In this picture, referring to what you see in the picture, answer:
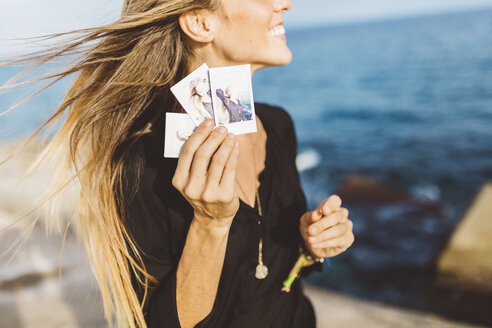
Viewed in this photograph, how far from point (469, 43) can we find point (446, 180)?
161 feet

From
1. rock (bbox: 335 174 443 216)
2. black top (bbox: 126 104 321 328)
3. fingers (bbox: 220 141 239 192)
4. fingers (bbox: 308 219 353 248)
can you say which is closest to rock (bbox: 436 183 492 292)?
rock (bbox: 335 174 443 216)

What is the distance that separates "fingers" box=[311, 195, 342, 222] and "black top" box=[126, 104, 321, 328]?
0.28 m

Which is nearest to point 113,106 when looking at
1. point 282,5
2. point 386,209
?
point 282,5

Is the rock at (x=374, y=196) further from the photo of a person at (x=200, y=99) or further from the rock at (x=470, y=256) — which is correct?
the photo of a person at (x=200, y=99)

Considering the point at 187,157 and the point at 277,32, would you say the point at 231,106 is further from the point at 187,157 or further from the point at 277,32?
the point at 277,32

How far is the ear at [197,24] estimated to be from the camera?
1422mm

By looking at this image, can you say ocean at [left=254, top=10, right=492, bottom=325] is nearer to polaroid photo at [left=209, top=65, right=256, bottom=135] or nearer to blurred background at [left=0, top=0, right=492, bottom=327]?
blurred background at [left=0, top=0, right=492, bottom=327]

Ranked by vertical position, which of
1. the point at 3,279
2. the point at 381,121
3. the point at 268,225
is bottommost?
the point at 381,121

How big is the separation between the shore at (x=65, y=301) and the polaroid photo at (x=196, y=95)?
1853 millimetres

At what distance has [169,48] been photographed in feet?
4.92

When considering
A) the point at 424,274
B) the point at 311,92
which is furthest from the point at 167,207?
the point at 311,92

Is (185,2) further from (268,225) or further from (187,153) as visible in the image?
(268,225)

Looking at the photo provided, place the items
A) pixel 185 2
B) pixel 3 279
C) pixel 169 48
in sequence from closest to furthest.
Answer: pixel 185 2 → pixel 169 48 → pixel 3 279

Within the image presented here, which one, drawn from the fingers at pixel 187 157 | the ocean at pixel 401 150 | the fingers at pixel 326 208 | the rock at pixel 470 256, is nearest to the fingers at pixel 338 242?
the fingers at pixel 326 208
